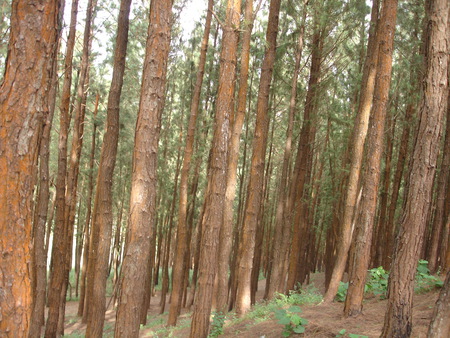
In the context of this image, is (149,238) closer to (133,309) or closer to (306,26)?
(133,309)

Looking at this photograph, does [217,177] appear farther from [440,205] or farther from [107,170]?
[440,205]

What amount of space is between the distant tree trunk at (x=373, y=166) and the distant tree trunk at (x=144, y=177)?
11.2ft

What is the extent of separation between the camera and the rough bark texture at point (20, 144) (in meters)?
3.34

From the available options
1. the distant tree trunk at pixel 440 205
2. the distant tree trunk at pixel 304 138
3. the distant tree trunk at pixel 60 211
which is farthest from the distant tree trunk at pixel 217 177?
the distant tree trunk at pixel 440 205

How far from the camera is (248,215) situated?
960 cm

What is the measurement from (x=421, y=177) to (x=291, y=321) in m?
3.13

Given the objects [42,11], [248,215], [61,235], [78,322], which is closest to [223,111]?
→ [248,215]

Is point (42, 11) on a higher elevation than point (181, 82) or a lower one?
lower

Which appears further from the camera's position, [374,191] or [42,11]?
[374,191]

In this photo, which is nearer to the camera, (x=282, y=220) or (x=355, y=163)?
(x=355, y=163)

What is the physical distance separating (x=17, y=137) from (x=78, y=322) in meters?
17.8

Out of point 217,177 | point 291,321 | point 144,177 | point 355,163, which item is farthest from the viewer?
point 355,163

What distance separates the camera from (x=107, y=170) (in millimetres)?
7965

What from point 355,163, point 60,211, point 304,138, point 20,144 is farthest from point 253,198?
point 20,144
